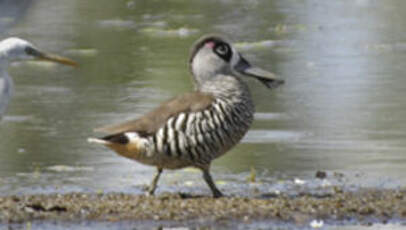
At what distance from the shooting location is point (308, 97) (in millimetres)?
11773

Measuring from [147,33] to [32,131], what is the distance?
6494 mm

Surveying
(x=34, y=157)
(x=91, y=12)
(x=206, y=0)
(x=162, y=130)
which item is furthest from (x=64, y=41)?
(x=162, y=130)

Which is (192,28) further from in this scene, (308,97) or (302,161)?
(302,161)

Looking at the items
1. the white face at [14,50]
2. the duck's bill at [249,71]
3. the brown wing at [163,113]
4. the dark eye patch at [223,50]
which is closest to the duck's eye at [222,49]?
the dark eye patch at [223,50]

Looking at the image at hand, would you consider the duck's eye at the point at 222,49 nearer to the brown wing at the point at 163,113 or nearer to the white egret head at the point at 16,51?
the brown wing at the point at 163,113

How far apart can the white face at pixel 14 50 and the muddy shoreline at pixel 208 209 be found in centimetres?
101

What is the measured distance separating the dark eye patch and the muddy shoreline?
119 cm

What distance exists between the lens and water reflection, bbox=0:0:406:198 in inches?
363

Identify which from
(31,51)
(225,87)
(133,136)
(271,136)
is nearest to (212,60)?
(225,87)

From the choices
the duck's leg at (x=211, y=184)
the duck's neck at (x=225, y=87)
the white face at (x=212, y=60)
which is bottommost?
the duck's leg at (x=211, y=184)

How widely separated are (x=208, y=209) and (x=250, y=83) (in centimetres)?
527

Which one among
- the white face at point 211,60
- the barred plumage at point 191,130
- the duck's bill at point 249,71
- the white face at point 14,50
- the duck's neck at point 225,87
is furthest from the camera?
the duck's bill at point 249,71

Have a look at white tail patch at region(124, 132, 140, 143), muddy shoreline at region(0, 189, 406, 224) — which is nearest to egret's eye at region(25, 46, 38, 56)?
white tail patch at region(124, 132, 140, 143)

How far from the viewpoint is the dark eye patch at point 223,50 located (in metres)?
8.70
